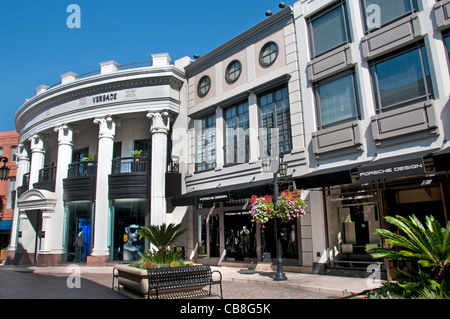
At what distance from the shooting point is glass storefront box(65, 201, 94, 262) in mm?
20031

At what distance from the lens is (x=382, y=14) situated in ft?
39.5

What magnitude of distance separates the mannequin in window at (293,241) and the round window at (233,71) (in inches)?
318

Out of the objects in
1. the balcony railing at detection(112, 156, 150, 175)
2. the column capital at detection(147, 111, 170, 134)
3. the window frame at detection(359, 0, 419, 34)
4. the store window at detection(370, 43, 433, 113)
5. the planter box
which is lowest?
the planter box

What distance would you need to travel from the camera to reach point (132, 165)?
19.7 meters

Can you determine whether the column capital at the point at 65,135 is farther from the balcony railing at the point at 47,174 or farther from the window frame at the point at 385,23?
the window frame at the point at 385,23

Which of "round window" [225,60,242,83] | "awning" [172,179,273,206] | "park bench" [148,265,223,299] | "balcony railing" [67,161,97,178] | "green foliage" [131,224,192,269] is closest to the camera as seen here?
"park bench" [148,265,223,299]

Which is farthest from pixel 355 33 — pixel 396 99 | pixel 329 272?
pixel 329 272

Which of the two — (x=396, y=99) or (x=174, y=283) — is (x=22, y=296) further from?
(x=396, y=99)

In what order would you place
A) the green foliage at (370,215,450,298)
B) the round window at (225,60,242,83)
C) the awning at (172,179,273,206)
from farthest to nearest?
the round window at (225,60,242,83) < the awning at (172,179,273,206) < the green foliage at (370,215,450,298)

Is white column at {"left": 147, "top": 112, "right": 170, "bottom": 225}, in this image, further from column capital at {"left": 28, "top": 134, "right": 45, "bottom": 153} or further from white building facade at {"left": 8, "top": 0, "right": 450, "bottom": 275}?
column capital at {"left": 28, "top": 134, "right": 45, "bottom": 153}

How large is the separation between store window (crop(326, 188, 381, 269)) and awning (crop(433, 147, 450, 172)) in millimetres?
2783

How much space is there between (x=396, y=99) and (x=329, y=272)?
6506mm

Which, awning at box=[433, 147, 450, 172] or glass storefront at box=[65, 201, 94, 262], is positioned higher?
awning at box=[433, 147, 450, 172]

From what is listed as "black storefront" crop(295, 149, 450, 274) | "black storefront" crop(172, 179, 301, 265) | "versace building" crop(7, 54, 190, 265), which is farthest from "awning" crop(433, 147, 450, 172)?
"versace building" crop(7, 54, 190, 265)
